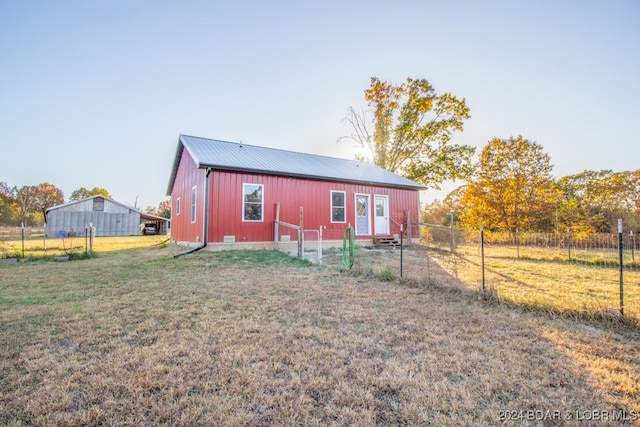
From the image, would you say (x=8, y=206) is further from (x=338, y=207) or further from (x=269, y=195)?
(x=338, y=207)

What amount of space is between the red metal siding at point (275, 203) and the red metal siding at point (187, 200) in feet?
2.49

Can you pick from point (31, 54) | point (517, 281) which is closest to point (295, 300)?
point (517, 281)

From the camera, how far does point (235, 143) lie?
13742mm

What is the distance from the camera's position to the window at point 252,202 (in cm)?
1073

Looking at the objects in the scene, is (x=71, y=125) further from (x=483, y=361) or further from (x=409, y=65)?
(x=409, y=65)

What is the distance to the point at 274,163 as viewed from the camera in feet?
39.6

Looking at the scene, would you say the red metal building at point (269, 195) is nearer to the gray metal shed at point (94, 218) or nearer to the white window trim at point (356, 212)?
the white window trim at point (356, 212)

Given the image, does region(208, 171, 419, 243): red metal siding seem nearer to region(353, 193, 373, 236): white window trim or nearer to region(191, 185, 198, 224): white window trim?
region(353, 193, 373, 236): white window trim

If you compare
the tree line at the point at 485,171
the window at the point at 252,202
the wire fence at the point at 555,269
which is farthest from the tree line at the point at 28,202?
the wire fence at the point at 555,269

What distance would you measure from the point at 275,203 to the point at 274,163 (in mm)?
1895

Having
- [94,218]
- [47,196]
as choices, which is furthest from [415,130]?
[47,196]

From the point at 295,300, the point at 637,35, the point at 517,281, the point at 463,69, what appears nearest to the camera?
the point at 295,300

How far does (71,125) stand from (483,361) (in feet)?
64.3

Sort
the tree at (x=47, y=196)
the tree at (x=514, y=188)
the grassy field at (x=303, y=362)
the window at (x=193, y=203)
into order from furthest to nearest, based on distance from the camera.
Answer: the tree at (x=47, y=196) < the tree at (x=514, y=188) < the window at (x=193, y=203) < the grassy field at (x=303, y=362)
